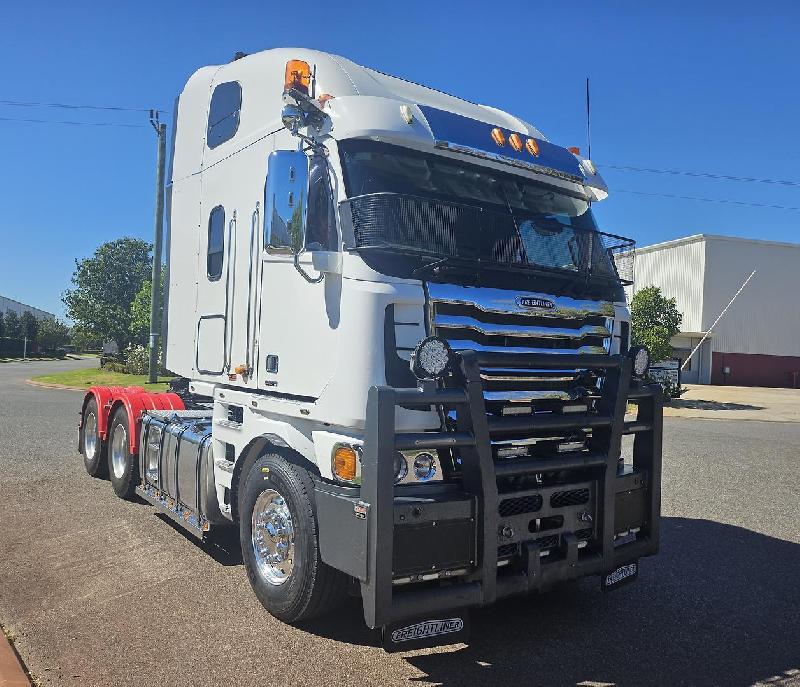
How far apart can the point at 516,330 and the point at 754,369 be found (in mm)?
50094

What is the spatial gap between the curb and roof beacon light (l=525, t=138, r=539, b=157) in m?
4.39

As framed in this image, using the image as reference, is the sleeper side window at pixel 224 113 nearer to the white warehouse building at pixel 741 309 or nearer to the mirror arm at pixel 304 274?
the mirror arm at pixel 304 274

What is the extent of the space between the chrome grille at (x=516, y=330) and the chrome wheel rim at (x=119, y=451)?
4967mm

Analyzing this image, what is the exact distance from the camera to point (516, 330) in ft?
13.5

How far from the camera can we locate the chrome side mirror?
416cm

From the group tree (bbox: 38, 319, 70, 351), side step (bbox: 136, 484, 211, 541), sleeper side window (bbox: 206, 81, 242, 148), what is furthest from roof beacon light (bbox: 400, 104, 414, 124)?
tree (bbox: 38, 319, 70, 351)

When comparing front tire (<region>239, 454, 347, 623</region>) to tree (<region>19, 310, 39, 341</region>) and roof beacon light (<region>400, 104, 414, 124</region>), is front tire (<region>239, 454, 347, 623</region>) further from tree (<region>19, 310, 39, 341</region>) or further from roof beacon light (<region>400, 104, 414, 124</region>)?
tree (<region>19, 310, 39, 341</region>)

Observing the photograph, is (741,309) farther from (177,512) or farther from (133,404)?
(177,512)

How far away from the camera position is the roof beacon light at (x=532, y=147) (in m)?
4.91

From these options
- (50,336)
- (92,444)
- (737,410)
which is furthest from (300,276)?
(50,336)

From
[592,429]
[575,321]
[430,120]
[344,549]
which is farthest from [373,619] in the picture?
[430,120]

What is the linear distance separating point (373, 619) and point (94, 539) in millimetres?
3674

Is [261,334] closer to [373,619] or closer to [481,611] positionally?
[373,619]

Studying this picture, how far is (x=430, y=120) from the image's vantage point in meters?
4.42
